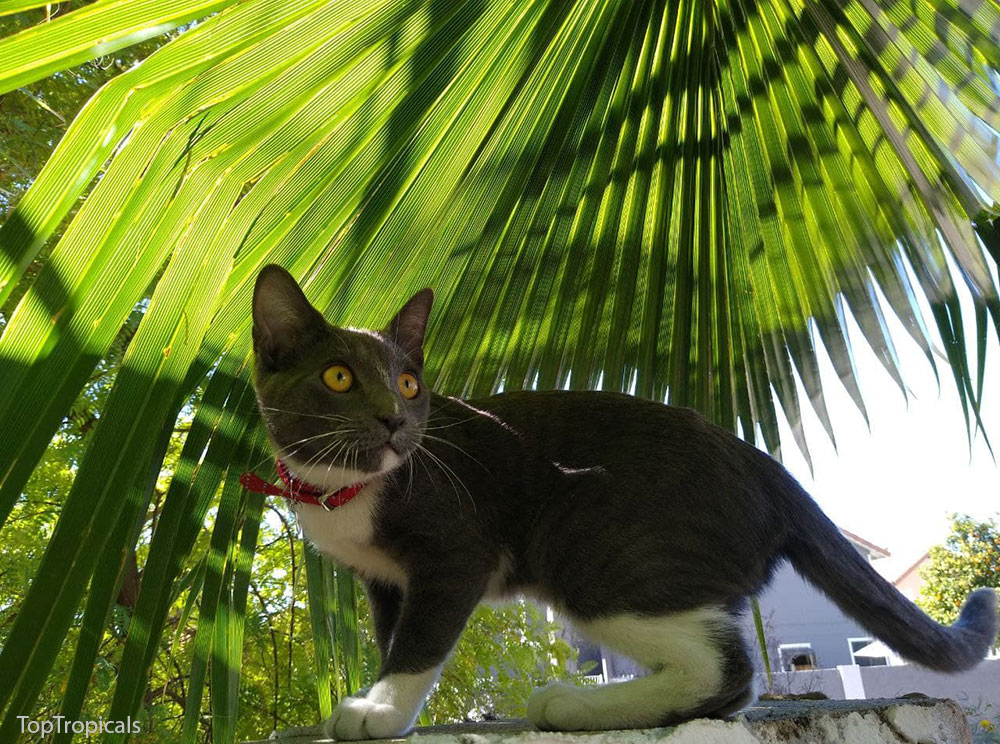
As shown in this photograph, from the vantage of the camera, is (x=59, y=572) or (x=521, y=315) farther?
(x=521, y=315)

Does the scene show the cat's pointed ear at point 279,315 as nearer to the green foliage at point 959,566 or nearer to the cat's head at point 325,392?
the cat's head at point 325,392

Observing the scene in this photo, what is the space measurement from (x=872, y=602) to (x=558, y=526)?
521mm

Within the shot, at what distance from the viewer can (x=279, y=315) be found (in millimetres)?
1302

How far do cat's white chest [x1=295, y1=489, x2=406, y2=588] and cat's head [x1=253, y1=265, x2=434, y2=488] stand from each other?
0.16 feet

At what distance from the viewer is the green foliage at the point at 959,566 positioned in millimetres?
9008

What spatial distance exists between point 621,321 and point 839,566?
24.6 inches

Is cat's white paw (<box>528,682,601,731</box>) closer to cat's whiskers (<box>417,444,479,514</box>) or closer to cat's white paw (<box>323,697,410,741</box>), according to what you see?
cat's white paw (<box>323,697,410,741</box>)

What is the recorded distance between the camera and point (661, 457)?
126 centimetres

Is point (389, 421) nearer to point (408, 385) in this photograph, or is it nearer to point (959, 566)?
point (408, 385)

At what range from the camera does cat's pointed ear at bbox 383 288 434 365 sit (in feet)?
4.70

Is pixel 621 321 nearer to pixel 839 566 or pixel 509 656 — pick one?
pixel 839 566

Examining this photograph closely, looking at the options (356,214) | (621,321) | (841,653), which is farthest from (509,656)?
(841,653)

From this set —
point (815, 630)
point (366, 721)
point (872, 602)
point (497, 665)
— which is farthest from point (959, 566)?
point (366, 721)

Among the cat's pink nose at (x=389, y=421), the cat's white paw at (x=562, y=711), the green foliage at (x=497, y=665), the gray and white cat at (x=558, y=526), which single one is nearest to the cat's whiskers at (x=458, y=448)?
the gray and white cat at (x=558, y=526)
